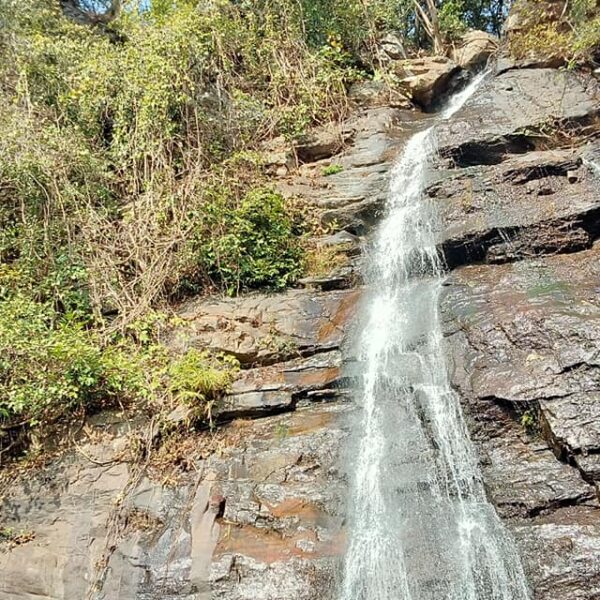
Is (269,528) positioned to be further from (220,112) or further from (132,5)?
(132,5)

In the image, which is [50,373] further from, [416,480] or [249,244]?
[416,480]

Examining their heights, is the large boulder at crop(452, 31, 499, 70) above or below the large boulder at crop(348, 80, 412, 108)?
above

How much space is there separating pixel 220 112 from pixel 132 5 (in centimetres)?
480

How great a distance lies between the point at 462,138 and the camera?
970 cm

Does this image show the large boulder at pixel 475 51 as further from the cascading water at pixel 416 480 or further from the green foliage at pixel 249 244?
the cascading water at pixel 416 480

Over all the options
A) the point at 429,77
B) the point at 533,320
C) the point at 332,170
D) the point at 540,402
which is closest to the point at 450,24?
the point at 429,77

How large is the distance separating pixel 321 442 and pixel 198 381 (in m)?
1.57

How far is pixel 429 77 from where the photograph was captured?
1316 cm

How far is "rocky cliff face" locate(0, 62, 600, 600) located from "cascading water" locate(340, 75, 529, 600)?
18cm

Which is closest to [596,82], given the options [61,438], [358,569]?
[358,569]

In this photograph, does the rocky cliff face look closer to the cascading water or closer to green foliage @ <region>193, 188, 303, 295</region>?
the cascading water

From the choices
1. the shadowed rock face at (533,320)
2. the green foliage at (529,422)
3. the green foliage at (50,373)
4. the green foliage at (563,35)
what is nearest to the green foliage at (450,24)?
the green foliage at (563,35)

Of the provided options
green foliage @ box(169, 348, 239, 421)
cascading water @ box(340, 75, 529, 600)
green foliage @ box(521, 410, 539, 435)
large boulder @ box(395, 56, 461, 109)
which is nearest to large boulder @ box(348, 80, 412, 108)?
large boulder @ box(395, 56, 461, 109)

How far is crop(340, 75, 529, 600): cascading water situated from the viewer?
430 cm
